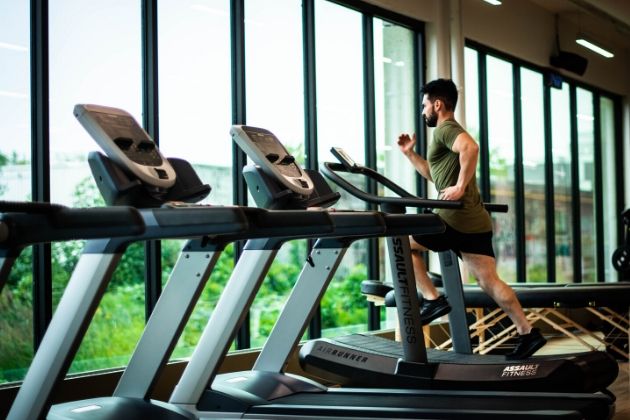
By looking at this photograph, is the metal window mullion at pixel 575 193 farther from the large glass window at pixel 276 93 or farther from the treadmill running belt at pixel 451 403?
the treadmill running belt at pixel 451 403

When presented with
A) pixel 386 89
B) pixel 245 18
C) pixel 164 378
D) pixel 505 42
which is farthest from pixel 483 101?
pixel 164 378

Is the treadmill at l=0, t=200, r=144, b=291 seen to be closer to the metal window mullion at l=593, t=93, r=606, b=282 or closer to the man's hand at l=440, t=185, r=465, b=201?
the man's hand at l=440, t=185, r=465, b=201

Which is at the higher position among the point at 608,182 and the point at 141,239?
the point at 608,182

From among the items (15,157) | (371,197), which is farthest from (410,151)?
(15,157)

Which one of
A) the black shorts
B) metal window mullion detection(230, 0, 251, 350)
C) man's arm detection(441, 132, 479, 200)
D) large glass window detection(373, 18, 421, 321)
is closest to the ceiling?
large glass window detection(373, 18, 421, 321)

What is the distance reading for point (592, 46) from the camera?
390 inches

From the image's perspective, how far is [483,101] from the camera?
8.59 meters

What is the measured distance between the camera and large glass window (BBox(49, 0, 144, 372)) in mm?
4777

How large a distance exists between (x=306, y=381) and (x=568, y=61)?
6513mm

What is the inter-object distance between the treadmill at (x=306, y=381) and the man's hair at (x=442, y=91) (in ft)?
2.93

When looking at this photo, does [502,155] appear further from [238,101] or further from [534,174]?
[238,101]

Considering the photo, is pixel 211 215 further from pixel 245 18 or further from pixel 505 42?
pixel 505 42

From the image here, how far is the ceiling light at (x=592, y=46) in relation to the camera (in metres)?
9.63

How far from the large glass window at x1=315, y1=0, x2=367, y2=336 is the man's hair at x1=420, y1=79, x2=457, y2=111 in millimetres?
1755
